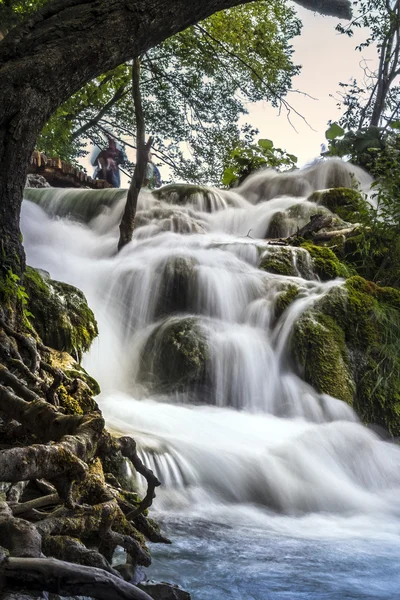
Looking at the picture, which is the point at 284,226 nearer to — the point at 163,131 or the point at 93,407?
the point at 163,131

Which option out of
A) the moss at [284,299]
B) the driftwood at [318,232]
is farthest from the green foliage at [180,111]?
the moss at [284,299]

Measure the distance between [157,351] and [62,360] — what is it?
2.72 metres

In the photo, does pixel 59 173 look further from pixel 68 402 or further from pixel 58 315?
pixel 68 402

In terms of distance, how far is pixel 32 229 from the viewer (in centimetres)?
1059

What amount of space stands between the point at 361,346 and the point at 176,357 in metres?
1.99

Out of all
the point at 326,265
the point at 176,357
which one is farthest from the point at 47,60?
the point at 326,265

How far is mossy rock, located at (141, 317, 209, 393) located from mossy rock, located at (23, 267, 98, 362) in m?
1.34

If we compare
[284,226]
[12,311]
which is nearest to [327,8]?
[284,226]

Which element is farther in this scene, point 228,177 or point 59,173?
point 59,173

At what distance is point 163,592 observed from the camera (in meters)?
1.53

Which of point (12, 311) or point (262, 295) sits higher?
point (262, 295)

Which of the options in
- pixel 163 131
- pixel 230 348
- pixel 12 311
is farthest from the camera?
pixel 163 131

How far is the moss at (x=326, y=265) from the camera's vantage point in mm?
7848

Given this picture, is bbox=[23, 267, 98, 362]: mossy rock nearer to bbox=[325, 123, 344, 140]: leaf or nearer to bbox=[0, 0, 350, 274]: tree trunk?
bbox=[0, 0, 350, 274]: tree trunk
